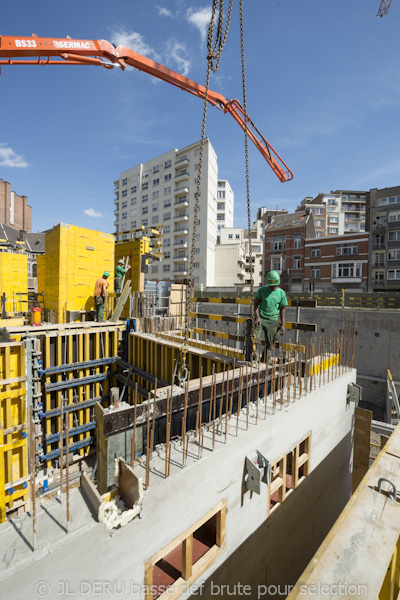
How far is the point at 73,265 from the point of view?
1323 centimetres

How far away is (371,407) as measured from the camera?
1711cm

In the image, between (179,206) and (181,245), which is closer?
(181,245)

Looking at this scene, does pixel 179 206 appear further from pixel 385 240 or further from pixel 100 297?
pixel 100 297

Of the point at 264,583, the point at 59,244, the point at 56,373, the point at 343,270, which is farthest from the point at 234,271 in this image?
the point at 264,583

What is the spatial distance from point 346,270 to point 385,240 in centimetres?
561

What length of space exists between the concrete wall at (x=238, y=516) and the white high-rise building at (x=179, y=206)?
37599 mm

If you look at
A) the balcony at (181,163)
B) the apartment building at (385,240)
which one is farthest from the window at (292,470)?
the balcony at (181,163)

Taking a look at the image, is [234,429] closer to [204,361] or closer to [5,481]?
[204,361]

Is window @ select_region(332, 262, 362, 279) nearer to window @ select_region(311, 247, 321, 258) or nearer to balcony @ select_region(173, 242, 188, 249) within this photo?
window @ select_region(311, 247, 321, 258)

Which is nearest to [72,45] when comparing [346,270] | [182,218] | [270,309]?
[270,309]

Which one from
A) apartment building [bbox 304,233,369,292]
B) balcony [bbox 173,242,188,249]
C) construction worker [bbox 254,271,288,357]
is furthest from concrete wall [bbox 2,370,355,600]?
balcony [bbox 173,242,188,249]

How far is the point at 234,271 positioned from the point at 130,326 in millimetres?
40078

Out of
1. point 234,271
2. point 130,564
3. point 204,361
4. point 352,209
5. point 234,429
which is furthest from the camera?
point 352,209

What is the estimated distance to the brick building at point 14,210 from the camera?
53.3 metres
